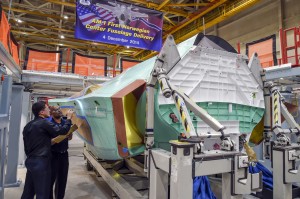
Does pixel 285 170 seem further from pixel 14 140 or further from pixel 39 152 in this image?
pixel 14 140

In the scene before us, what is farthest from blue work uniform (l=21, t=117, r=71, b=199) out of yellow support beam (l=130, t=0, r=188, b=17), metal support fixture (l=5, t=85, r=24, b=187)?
yellow support beam (l=130, t=0, r=188, b=17)

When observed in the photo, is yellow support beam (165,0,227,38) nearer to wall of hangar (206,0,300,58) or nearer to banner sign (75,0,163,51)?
wall of hangar (206,0,300,58)

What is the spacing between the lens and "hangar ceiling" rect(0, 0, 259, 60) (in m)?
8.02

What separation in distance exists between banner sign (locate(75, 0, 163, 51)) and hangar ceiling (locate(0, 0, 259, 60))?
179 cm

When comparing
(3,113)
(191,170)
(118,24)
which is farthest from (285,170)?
(118,24)

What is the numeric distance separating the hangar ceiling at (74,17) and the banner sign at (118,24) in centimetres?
179

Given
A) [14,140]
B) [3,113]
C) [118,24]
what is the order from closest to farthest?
[3,113] → [14,140] → [118,24]

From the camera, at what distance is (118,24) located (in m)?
6.20

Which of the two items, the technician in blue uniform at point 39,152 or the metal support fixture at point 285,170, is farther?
the technician in blue uniform at point 39,152

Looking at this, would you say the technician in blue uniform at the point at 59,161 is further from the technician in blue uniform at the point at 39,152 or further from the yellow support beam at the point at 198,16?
the yellow support beam at the point at 198,16

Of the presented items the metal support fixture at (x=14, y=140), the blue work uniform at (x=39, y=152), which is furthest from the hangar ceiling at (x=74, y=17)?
the blue work uniform at (x=39, y=152)

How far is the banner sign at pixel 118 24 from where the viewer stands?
5.83 m

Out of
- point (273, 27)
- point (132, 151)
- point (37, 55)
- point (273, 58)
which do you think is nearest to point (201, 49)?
point (132, 151)

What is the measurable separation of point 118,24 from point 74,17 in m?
5.42
